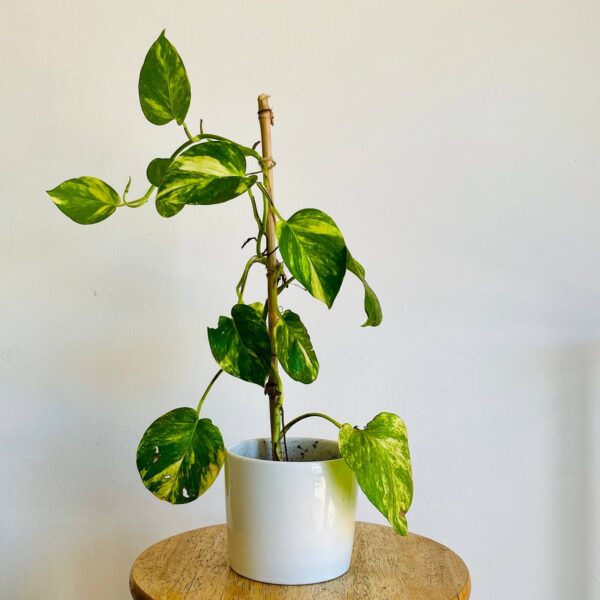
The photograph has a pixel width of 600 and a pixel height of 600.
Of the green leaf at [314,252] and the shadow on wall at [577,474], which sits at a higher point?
the green leaf at [314,252]

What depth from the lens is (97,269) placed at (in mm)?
1236

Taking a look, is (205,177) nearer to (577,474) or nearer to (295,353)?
(295,353)

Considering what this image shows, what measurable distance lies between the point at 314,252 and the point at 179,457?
28 cm

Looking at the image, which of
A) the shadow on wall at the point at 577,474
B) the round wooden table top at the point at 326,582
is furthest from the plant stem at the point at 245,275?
the shadow on wall at the point at 577,474

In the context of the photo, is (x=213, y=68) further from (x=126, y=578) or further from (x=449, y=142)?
(x=126, y=578)

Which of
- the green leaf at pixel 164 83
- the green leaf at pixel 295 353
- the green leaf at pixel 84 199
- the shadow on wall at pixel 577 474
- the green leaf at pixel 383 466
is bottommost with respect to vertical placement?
the shadow on wall at pixel 577 474

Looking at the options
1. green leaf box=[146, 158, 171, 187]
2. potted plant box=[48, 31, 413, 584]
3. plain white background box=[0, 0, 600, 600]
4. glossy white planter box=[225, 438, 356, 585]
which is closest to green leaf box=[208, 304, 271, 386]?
potted plant box=[48, 31, 413, 584]

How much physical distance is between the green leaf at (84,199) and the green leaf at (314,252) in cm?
24

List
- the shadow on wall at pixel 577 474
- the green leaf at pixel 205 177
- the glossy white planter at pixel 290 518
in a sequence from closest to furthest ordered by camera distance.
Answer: the green leaf at pixel 205 177 < the glossy white planter at pixel 290 518 < the shadow on wall at pixel 577 474

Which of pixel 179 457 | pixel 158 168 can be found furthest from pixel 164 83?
pixel 179 457

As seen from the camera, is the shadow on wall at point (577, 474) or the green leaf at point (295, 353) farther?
the shadow on wall at point (577, 474)

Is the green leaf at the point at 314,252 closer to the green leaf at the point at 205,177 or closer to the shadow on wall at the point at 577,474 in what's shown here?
the green leaf at the point at 205,177

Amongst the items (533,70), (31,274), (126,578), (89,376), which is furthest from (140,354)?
(533,70)

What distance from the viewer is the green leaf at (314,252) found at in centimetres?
73
